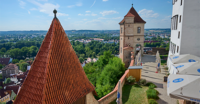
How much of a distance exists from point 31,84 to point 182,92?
7175 millimetres

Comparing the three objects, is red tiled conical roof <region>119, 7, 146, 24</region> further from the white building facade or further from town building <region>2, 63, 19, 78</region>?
town building <region>2, 63, 19, 78</region>

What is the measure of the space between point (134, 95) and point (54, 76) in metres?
9.51

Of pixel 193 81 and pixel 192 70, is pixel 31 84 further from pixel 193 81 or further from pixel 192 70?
pixel 192 70

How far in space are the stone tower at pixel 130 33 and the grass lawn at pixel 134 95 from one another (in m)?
11.9

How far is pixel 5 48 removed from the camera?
134 m

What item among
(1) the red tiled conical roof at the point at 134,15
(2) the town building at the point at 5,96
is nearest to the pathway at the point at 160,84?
(1) the red tiled conical roof at the point at 134,15

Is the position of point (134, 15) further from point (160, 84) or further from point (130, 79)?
point (160, 84)

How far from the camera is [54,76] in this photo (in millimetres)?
5527

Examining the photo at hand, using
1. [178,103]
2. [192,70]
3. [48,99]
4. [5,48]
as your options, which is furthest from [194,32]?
[5,48]

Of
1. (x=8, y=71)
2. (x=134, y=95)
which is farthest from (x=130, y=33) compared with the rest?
(x=8, y=71)

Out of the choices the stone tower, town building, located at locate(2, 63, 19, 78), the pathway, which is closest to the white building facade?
the pathway

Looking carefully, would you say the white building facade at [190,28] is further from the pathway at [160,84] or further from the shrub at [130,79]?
the shrub at [130,79]

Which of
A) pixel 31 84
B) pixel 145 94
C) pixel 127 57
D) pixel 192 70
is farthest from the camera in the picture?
pixel 127 57

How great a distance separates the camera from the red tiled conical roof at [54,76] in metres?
5.24
